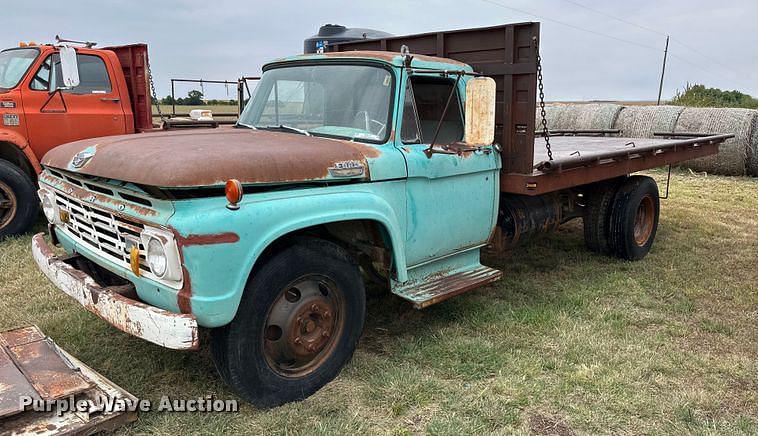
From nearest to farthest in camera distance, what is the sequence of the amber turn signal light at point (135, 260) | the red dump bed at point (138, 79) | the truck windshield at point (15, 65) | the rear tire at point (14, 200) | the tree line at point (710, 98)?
1. the amber turn signal light at point (135, 260)
2. the rear tire at point (14, 200)
3. the truck windshield at point (15, 65)
4. the red dump bed at point (138, 79)
5. the tree line at point (710, 98)

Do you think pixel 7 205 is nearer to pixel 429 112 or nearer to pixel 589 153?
pixel 429 112

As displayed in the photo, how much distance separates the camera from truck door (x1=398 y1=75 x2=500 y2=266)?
3.82 metres

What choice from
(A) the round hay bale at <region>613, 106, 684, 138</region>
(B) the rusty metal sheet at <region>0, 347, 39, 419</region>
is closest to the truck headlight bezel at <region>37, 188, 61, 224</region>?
(B) the rusty metal sheet at <region>0, 347, 39, 419</region>

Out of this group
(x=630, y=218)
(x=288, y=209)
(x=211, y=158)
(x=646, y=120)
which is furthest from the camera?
(x=646, y=120)

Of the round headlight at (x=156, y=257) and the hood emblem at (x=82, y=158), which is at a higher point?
the hood emblem at (x=82, y=158)

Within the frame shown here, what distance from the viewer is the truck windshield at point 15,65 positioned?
6848mm

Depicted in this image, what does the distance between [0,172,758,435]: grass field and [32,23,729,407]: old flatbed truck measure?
36 centimetres

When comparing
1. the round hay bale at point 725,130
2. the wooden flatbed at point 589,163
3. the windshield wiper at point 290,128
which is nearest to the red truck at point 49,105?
the windshield wiper at point 290,128

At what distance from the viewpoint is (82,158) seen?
3.31 m

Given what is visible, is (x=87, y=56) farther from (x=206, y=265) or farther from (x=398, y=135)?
(x=206, y=265)

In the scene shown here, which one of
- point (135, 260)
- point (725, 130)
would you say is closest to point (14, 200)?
point (135, 260)

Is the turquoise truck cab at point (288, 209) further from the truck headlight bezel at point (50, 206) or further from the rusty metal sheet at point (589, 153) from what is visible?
the rusty metal sheet at point (589, 153)

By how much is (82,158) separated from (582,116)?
13.1m

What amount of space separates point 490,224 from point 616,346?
48.3 inches
